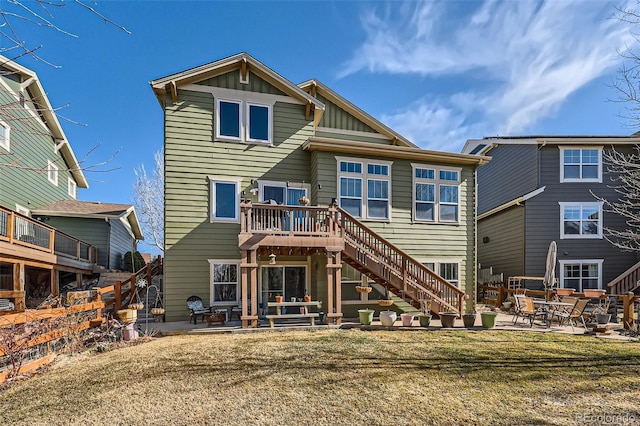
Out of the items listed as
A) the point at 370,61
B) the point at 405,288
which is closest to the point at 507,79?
the point at 370,61

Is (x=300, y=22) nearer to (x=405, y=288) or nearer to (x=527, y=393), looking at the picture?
(x=405, y=288)

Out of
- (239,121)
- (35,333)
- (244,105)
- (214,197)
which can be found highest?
(244,105)

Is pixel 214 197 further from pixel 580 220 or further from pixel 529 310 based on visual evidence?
pixel 580 220

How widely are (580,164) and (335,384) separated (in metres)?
16.6

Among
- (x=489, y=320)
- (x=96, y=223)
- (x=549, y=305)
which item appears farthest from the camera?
Result: (x=96, y=223)

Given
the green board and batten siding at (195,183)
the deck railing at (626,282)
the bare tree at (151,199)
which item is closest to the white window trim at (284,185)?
the green board and batten siding at (195,183)

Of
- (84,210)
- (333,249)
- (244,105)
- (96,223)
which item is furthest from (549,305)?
(84,210)

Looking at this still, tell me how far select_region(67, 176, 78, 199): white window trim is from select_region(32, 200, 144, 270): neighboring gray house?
7.94 ft

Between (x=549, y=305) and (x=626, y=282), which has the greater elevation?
(x=626, y=282)

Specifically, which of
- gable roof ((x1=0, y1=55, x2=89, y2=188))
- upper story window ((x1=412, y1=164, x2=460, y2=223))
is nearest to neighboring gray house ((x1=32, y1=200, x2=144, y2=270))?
gable roof ((x1=0, y1=55, x2=89, y2=188))

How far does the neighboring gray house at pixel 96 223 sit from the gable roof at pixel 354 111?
11.9 meters

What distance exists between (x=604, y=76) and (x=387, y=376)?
8.60 m

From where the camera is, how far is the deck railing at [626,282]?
13.9 meters

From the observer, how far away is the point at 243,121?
12.1 metres
